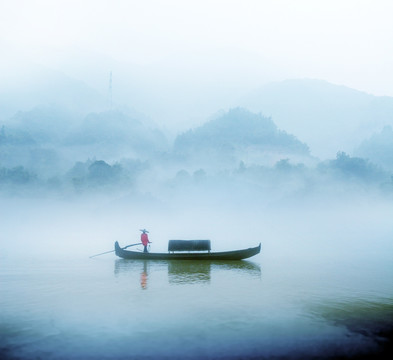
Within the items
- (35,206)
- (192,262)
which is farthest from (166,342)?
(35,206)

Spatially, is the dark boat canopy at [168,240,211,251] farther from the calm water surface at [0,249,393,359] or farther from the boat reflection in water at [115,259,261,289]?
the calm water surface at [0,249,393,359]

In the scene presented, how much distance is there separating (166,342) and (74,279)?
15764mm

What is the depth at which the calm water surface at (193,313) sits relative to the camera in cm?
1405

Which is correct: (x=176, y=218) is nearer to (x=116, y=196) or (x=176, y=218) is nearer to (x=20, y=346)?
(x=116, y=196)

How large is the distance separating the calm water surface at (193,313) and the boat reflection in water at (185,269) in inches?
6.1

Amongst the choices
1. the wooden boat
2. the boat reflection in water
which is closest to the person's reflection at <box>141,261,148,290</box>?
the boat reflection in water

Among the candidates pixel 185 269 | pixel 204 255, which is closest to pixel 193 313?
pixel 185 269

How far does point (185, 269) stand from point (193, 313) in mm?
13208

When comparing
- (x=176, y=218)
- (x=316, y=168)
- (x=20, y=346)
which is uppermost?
(x=316, y=168)

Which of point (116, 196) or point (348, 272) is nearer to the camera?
point (348, 272)

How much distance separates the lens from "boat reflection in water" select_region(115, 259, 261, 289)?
27.4m

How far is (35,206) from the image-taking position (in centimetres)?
17200

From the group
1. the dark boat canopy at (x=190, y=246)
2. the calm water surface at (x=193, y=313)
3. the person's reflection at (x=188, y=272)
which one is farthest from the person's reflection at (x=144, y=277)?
the dark boat canopy at (x=190, y=246)

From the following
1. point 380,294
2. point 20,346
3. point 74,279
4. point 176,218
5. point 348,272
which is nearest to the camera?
point 20,346
